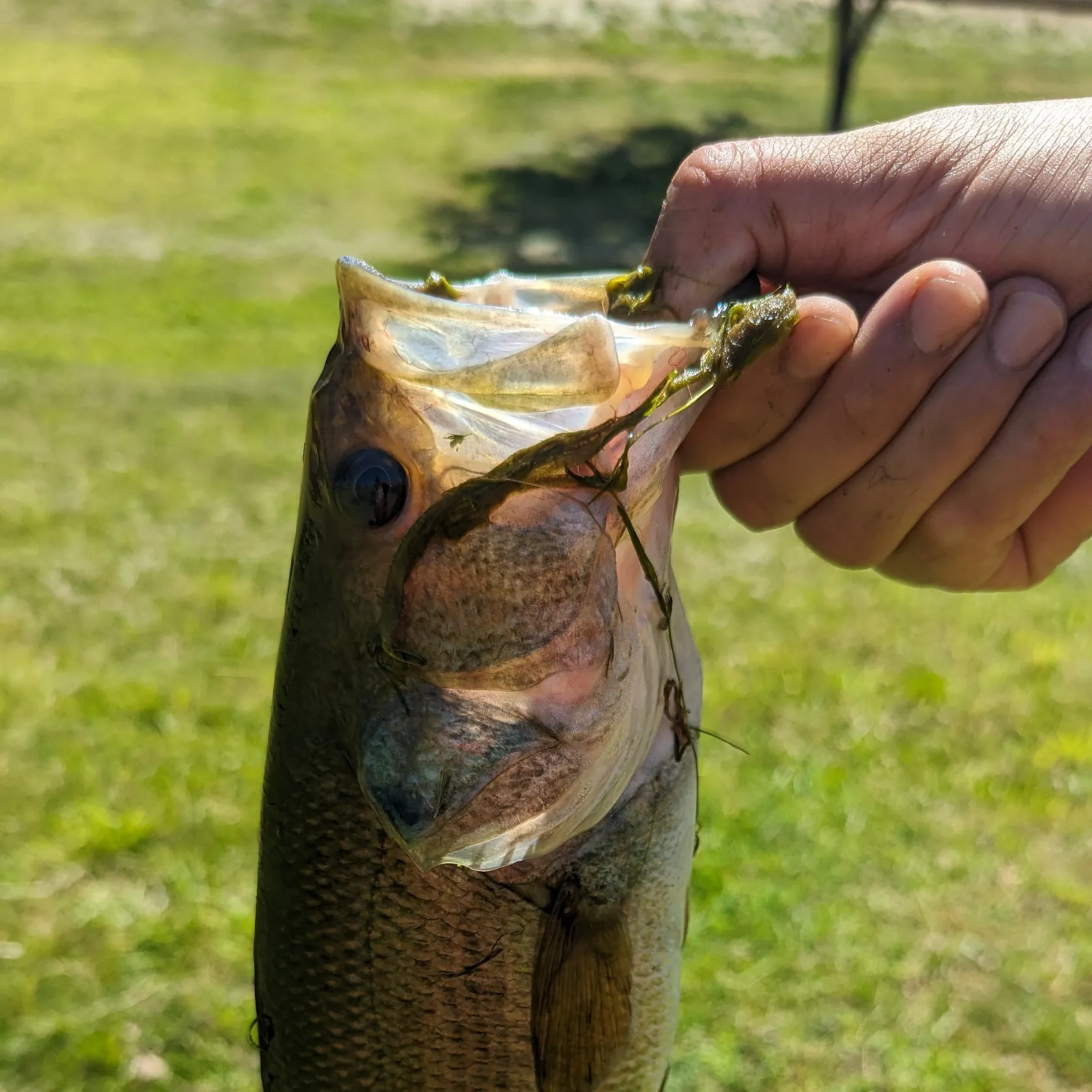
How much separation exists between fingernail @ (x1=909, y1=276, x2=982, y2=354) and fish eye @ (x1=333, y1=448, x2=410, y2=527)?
861mm

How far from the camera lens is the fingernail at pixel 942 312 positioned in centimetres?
192

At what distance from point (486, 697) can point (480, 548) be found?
0.64 ft

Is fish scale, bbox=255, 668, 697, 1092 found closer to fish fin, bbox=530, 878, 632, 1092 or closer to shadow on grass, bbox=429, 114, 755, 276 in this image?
fish fin, bbox=530, 878, 632, 1092

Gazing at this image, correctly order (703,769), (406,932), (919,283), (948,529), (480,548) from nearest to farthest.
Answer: (480,548) → (406,932) → (919,283) → (948,529) → (703,769)

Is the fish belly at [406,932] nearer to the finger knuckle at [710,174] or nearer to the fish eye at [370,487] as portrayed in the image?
the fish eye at [370,487]

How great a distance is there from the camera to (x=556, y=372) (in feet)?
4.88

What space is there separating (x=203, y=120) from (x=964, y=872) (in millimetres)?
17487

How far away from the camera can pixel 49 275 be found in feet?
41.7

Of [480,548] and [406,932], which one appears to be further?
[406,932]

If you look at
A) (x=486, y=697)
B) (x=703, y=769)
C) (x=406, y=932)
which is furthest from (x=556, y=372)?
(x=703, y=769)

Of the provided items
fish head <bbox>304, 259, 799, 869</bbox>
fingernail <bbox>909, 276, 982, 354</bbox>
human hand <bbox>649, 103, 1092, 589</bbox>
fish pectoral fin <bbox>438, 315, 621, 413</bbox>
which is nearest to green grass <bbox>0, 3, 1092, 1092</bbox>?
human hand <bbox>649, 103, 1092, 589</bbox>

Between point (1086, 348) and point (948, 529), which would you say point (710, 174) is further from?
point (948, 529)

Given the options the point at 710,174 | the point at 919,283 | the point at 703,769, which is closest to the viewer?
the point at 919,283

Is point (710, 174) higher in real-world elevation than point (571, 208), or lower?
higher
